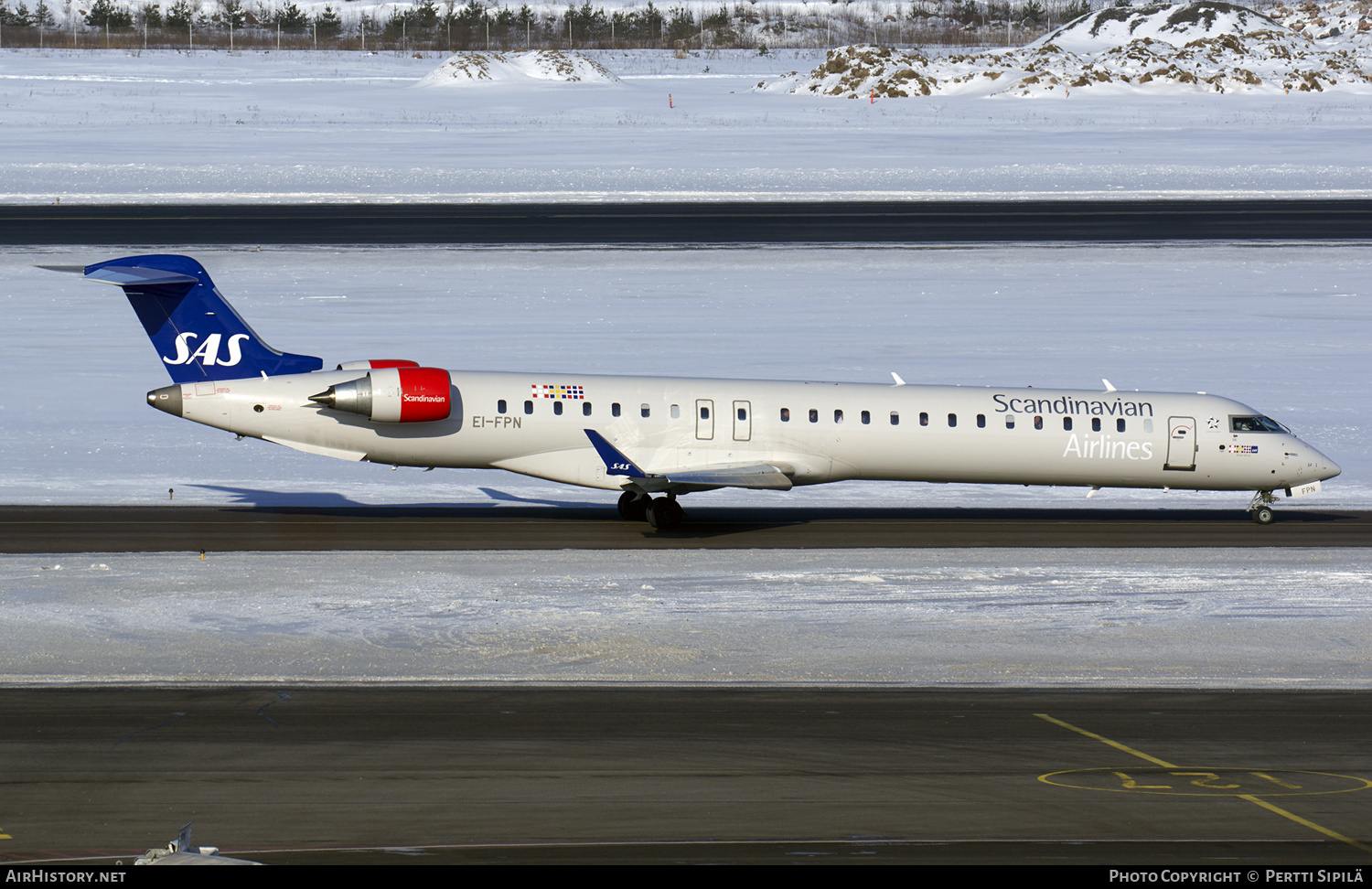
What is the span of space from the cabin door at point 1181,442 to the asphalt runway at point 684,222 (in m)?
26.3

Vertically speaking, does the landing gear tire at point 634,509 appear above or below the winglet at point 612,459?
below

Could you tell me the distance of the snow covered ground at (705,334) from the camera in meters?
31.4

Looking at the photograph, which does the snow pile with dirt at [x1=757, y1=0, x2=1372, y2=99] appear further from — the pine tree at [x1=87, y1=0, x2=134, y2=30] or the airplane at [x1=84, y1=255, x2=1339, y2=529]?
the airplane at [x1=84, y1=255, x2=1339, y2=529]

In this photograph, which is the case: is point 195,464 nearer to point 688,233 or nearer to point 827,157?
point 688,233

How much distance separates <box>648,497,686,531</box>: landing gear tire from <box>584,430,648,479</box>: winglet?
973 mm

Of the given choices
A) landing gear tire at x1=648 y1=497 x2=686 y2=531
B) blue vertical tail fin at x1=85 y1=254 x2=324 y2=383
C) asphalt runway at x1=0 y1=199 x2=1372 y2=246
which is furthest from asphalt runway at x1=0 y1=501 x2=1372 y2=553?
asphalt runway at x1=0 y1=199 x2=1372 y2=246

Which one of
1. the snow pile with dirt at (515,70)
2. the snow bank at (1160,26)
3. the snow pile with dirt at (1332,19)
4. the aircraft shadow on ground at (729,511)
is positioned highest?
the snow pile with dirt at (1332,19)

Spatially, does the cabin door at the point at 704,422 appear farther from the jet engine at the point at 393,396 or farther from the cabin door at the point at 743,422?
the jet engine at the point at 393,396

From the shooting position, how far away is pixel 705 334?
43.3m

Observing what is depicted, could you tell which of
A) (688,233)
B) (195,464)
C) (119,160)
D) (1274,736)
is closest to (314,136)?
(119,160)

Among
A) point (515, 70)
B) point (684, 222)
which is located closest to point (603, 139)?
point (684, 222)

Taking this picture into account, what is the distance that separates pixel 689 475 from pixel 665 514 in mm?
1008

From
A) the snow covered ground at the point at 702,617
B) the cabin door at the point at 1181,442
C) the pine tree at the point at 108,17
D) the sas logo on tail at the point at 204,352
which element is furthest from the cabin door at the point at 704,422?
the pine tree at the point at 108,17

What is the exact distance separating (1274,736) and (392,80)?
97692mm
